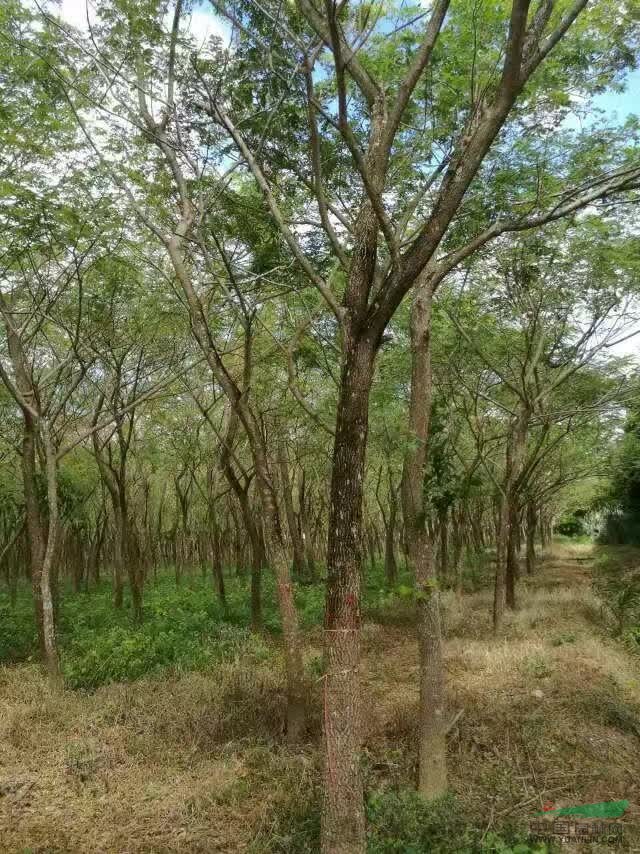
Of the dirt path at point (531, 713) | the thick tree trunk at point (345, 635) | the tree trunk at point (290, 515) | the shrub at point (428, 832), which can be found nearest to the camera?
the thick tree trunk at point (345, 635)

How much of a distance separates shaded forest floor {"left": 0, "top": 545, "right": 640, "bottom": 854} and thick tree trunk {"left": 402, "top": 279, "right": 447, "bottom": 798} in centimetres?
43

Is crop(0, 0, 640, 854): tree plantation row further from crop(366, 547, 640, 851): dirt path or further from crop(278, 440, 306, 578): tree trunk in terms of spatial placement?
crop(278, 440, 306, 578): tree trunk

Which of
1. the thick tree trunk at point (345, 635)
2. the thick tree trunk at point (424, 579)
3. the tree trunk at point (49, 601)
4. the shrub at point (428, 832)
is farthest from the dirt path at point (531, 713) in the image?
the tree trunk at point (49, 601)

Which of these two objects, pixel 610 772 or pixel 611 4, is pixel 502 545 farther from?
pixel 611 4

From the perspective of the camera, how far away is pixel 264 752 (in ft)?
21.1

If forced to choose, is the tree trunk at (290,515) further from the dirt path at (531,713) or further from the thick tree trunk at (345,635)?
the thick tree trunk at (345,635)

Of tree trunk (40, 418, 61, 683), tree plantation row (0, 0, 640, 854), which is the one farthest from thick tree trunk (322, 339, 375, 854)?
tree trunk (40, 418, 61, 683)

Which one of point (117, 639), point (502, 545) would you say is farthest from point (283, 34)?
point (502, 545)

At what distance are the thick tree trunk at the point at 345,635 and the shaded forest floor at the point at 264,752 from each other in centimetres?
122

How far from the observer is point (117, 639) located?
33.5 feet

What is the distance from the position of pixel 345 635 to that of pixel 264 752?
11.6 ft

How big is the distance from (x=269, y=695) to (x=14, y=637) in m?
6.81

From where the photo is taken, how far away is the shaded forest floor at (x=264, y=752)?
5055mm

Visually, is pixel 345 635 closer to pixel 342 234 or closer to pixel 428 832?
pixel 428 832
